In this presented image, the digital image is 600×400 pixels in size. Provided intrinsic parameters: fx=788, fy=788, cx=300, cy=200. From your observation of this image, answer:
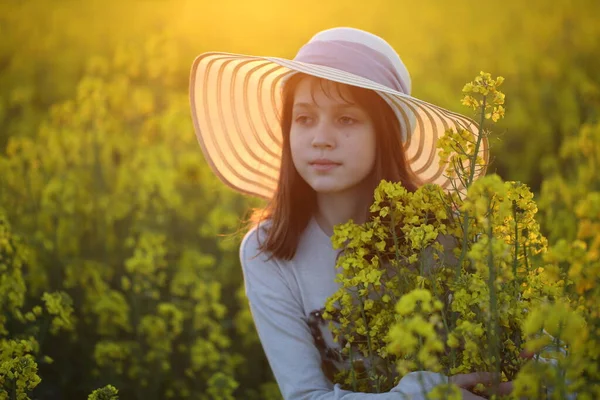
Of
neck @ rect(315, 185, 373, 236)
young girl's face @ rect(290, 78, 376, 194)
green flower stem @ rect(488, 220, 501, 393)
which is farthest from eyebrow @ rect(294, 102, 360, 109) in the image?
green flower stem @ rect(488, 220, 501, 393)

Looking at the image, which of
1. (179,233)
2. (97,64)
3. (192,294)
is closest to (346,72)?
(192,294)

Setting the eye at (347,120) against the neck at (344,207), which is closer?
the eye at (347,120)

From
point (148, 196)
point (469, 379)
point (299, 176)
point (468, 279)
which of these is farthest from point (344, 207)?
point (148, 196)

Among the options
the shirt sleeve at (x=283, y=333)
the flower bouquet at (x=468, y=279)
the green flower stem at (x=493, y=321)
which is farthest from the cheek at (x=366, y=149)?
the green flower stem at (x=493, y=321)

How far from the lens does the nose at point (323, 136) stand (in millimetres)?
1988

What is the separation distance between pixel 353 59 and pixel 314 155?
0.91 ft

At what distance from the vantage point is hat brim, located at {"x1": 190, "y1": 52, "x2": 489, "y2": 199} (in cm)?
225

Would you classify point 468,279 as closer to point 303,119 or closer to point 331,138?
point 331,138

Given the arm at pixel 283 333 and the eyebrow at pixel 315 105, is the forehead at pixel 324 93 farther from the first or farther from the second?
the arm at pixel 283 333

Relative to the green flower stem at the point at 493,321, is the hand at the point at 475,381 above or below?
below

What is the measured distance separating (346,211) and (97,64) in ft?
14.6

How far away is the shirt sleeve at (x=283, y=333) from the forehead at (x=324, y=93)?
476 mm

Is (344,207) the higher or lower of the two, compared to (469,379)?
higher

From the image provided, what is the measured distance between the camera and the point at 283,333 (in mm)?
2094
